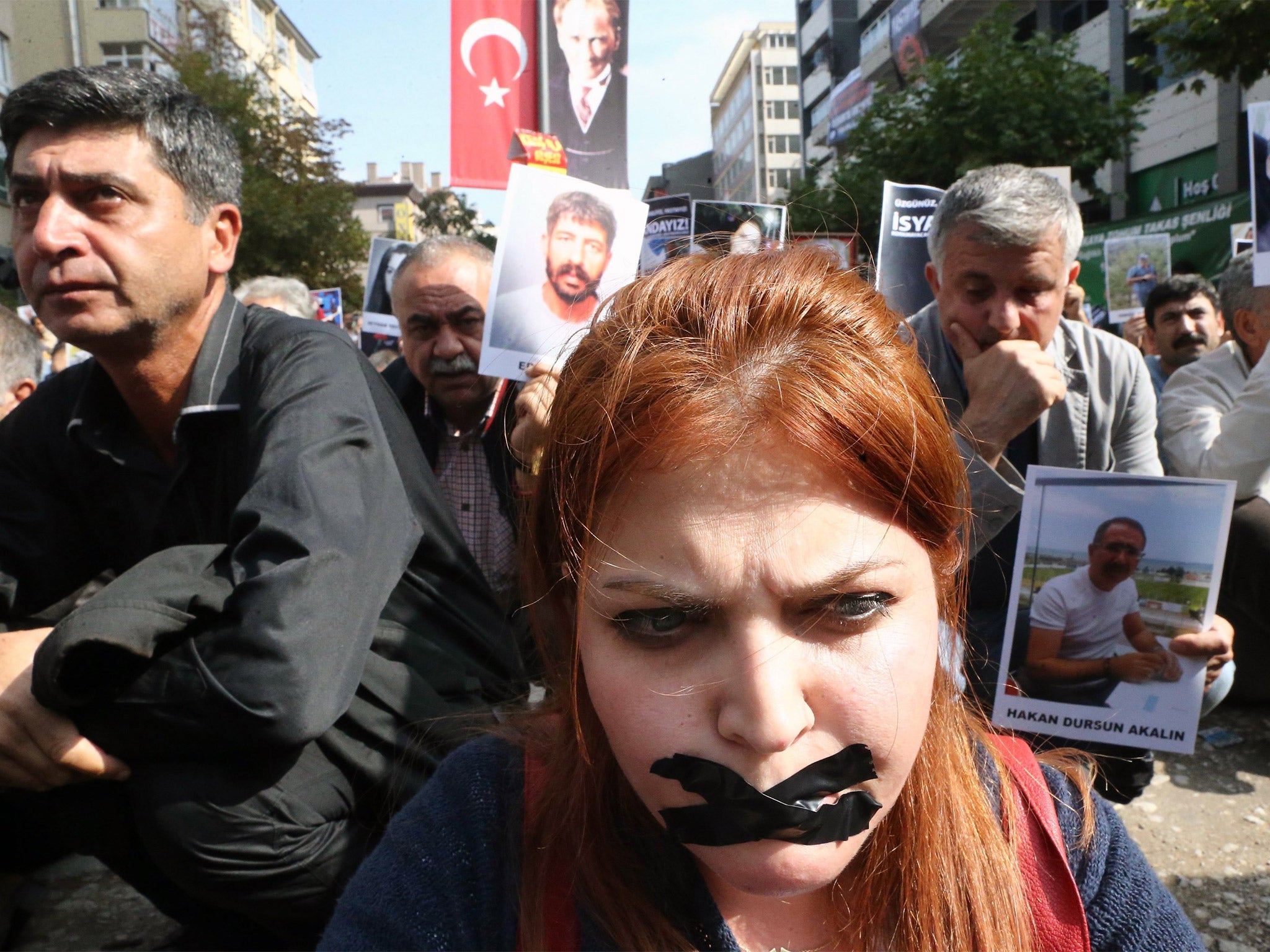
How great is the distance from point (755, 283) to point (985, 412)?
1.24 meters

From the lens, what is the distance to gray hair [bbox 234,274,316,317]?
18.0 ft

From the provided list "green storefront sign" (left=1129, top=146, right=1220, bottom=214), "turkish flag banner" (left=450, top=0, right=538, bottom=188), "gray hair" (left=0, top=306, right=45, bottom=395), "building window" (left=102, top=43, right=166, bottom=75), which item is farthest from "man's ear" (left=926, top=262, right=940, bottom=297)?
"building window" (left=102, top=43, right=166, bottom=75)

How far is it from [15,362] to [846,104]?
4524cm

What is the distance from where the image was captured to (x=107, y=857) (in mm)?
2010

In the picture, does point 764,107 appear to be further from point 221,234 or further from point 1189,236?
point 221,234

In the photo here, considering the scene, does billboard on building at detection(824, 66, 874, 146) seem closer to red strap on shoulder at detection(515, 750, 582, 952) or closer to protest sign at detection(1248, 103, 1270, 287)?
protest sign at detection(1248, 103, 1270, 287)

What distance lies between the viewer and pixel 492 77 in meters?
4.62

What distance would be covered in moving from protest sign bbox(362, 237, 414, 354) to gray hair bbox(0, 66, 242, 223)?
130 inches

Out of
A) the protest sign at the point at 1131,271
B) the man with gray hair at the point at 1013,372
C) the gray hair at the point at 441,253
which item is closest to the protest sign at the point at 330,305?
the gray hair at the point at 441,253

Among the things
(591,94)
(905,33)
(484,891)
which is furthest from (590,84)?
(905,33)

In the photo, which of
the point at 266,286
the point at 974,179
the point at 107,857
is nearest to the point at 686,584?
the point at 107,857

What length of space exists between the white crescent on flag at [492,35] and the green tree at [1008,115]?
410 inches

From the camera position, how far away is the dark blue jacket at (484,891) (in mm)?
1143

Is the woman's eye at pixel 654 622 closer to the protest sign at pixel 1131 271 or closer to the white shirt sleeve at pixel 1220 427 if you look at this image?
the white shirt sleeve at pixel 1220 427
